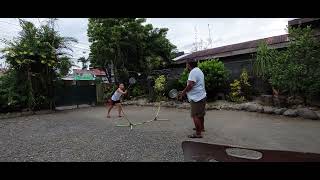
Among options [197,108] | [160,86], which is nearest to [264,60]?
[160,86]

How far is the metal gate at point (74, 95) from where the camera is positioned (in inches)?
565

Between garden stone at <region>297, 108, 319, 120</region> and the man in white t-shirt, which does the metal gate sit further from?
garden stone at <region>297, 108, 319, 120</region>

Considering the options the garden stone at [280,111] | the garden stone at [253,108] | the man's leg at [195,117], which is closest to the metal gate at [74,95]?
the garden stone at [253,108]

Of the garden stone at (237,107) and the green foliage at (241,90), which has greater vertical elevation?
the green foliage at (241,90)

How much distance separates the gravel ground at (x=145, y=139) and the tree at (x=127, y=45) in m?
8.77

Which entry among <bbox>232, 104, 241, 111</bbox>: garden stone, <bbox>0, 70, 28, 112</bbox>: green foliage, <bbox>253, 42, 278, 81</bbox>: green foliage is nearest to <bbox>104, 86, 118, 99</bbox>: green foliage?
A: <bbox>0, 70, 28, 112</bbox>: green foliage

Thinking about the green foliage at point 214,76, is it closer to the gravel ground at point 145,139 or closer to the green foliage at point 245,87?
the green foliage at point 245,87

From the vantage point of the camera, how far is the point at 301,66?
8.76m

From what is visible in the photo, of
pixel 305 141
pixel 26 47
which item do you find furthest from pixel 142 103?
pixel 305 141

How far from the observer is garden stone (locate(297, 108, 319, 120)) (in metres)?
7.93

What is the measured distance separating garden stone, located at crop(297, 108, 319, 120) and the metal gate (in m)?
10.1
